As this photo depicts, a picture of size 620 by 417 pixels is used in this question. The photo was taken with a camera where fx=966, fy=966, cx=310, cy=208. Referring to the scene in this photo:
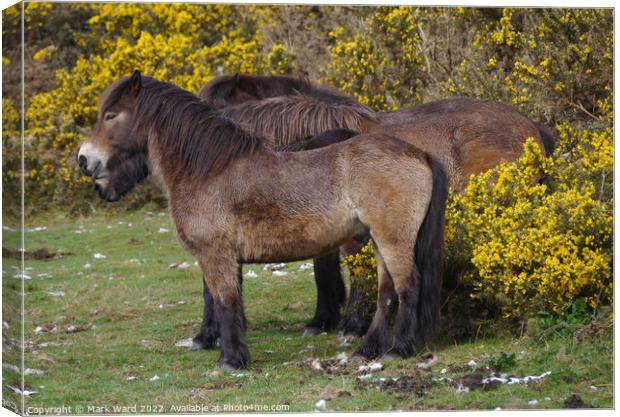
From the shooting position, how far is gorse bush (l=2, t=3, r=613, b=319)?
792 centimetres

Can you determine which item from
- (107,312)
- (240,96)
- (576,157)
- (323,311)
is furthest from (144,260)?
(576,157)

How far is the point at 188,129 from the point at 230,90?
2817 mm

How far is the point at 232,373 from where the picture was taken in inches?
305

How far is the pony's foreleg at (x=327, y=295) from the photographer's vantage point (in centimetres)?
976

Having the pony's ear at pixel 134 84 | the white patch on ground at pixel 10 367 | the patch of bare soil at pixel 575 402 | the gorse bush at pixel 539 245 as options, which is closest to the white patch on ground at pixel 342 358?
the gorse bush at pixel 539 245

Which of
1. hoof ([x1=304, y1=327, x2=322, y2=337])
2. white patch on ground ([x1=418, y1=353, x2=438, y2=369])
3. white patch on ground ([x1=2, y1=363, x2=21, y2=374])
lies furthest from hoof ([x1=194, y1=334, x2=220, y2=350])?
white patch on ground ([x1=2, y1=363, x2=21, y2=374])

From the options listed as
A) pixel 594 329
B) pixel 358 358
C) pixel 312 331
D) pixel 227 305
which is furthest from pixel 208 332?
pixel 594 329

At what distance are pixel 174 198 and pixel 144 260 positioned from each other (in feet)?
21.1

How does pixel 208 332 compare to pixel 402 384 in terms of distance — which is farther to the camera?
pixel 208 332

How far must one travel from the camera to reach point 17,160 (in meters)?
6.28

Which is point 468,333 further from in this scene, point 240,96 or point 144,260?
point 144,260

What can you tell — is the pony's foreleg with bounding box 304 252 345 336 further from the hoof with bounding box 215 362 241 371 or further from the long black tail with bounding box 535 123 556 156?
the long black tail with bounding box 535 123 556 156

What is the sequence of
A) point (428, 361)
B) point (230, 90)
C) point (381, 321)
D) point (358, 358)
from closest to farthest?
point (428, 361) < point (358, 358) < point (381, 321) < point (230, 90)

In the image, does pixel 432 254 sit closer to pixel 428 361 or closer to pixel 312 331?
pixel 428 361
